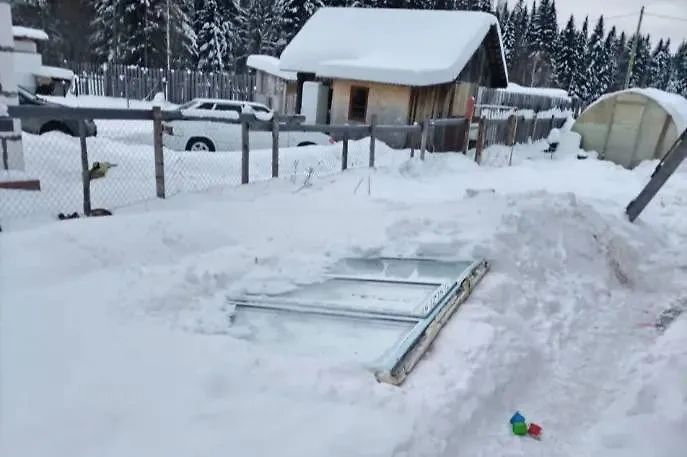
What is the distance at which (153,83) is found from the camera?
1010 inches

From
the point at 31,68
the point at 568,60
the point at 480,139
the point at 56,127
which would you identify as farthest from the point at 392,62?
the point at 568,60

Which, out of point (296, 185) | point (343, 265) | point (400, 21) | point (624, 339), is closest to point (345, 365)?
point (343, 265)

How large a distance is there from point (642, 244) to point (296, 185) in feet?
16.4

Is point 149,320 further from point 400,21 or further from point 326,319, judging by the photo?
point 400,21

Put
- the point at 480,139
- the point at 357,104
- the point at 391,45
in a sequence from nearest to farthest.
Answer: the point at 480,139 → the point at 357,104 → the point at 391,45

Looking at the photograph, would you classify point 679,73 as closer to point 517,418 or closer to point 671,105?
point 671,105

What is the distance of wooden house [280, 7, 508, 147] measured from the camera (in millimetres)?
16109

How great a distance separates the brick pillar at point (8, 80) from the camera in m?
6.68

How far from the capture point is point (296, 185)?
8078mm

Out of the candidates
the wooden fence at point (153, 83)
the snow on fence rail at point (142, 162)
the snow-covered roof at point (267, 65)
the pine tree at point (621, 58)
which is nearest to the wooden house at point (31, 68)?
the wooden fence at point (153, 83)

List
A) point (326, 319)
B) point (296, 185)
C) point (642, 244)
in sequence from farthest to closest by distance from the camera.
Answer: point (296, 185) → point (642, 244) → point (326, 319)

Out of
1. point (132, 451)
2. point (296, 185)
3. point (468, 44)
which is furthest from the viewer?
point (468, 44)

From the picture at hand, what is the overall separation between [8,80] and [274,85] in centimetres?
1718

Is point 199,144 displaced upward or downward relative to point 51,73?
downward
